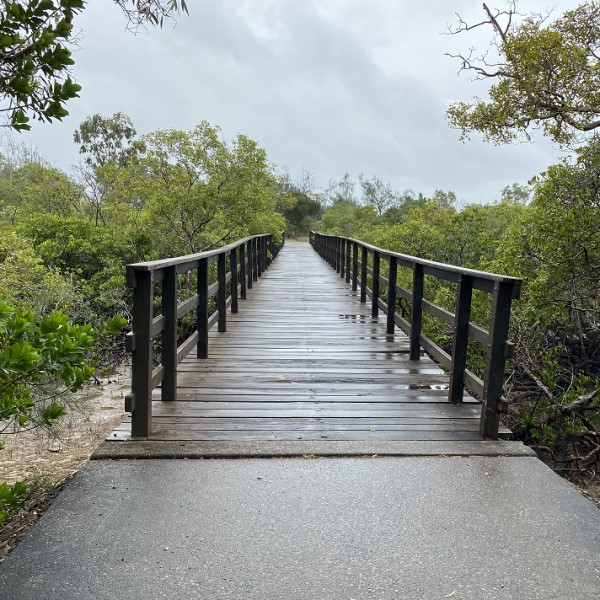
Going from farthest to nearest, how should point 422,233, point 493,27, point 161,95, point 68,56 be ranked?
point 161,95 < point 422,233 < point 493,27 < point 68,56

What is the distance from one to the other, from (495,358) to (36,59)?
2.51 m

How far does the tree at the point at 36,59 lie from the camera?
1.71 m

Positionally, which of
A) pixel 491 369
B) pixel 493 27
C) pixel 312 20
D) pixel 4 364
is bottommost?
pixel 491 369

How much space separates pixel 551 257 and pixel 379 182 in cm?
4419

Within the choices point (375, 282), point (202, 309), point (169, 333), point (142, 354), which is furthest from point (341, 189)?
point (142, 354)

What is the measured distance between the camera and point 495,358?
2.92 metres

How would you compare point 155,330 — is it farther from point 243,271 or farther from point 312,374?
point 243,271

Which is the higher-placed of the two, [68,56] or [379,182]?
[379,182]

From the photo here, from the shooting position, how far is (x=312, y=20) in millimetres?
21312

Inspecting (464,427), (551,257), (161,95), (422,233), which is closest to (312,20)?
(161,95)

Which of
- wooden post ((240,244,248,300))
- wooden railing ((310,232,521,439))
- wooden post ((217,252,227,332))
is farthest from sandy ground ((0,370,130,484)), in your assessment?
wooden railing ((310,232,521,439))

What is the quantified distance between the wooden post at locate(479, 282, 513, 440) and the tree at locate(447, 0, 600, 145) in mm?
5893

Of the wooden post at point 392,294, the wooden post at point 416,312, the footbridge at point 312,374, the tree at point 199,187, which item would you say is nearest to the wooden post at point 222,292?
the footbridge at point 312,374

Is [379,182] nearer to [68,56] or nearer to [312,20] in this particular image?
[312,20]
